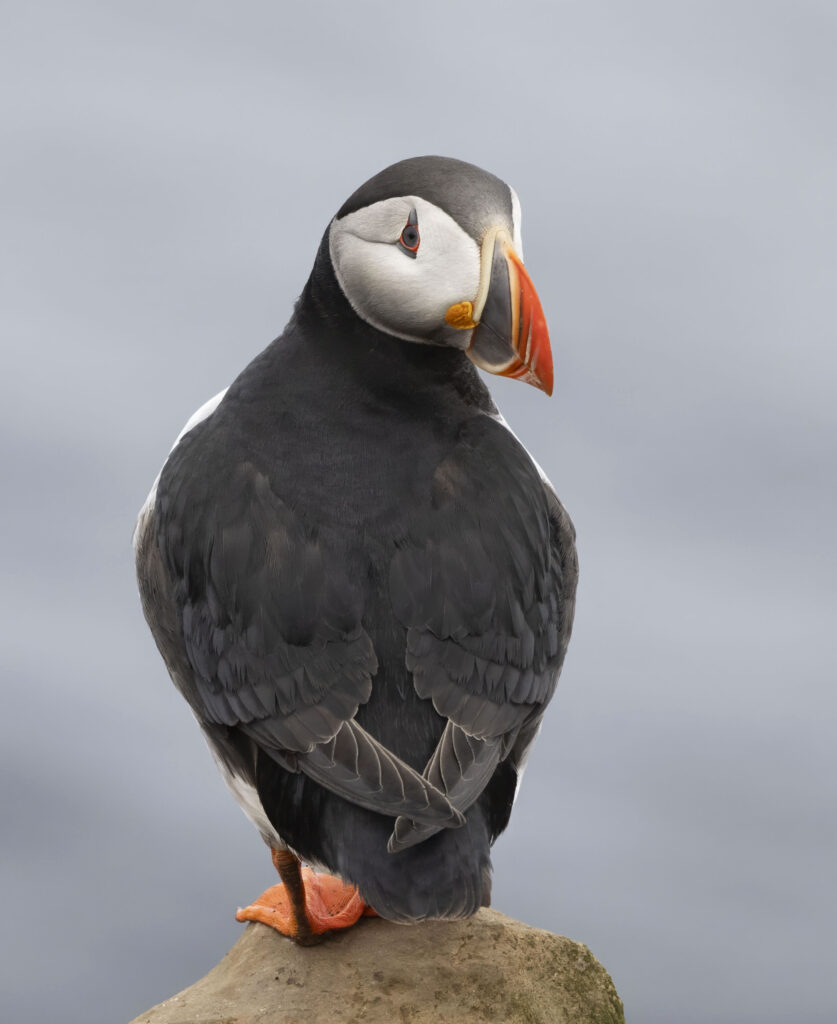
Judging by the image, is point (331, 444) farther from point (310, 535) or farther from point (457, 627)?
point (457, 627)

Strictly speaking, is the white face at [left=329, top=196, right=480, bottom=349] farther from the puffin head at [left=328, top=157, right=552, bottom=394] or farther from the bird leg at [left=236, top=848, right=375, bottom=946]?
the bird leg at [left=236, top=848, right=375, bottom=946]

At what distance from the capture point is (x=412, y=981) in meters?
4.77

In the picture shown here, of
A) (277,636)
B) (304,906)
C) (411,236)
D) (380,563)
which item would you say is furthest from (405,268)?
(304,906)

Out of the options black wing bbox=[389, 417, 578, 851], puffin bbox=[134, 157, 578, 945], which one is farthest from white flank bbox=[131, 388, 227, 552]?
black wing bbox=[389, 417, 578, 851]

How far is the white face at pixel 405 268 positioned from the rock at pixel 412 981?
162 cm

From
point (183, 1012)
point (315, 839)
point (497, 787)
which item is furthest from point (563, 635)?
point (183, 1012)

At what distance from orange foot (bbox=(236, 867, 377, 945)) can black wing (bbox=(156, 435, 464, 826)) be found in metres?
0.71

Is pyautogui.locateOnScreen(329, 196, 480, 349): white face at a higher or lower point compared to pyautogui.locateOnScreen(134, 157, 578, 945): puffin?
higher

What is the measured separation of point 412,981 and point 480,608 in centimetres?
106

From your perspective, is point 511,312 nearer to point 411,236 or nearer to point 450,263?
point 450,263

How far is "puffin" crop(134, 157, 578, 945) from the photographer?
4.22 m

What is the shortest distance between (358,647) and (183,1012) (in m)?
1.24

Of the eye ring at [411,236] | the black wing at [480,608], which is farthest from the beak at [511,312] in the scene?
the black wing at [480,608]

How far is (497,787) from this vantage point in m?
4.50
